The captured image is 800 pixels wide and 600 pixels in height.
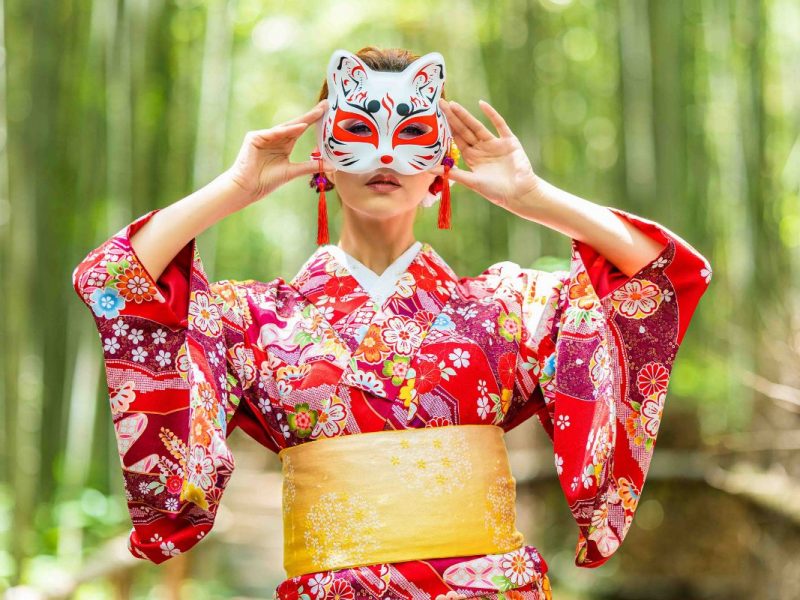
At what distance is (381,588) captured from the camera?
2.17 metres

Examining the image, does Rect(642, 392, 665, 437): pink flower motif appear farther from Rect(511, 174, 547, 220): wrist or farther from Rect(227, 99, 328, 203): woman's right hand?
Rect(227, 99, 328, 203): woman's right hand

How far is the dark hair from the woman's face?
0.69 ft

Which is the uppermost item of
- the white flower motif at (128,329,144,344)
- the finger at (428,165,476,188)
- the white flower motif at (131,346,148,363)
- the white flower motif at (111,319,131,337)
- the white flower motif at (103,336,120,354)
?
the finger at (428,165,476,188)

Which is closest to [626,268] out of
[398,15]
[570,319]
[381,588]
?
[570,319]

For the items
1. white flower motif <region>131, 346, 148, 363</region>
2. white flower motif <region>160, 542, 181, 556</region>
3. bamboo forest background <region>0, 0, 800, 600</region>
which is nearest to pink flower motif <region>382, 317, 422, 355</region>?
white flower motif <region>131, 346, 148, 363</region>

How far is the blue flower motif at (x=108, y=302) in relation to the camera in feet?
7.38

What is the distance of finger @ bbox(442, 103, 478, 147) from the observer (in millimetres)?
2377

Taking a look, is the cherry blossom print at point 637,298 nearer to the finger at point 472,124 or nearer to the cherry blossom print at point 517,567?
the finger at point 472,124

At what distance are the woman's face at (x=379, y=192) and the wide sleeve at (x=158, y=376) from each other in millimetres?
333

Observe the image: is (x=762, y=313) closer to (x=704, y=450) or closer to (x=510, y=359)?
(x=704, y=450)

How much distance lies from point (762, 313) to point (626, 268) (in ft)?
9.60

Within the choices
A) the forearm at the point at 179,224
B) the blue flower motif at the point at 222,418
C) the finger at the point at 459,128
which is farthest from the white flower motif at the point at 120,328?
the finger at the point at 459,128

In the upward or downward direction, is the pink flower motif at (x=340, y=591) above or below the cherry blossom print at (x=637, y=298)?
below

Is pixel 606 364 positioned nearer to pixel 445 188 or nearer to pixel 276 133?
pixel 445 188
